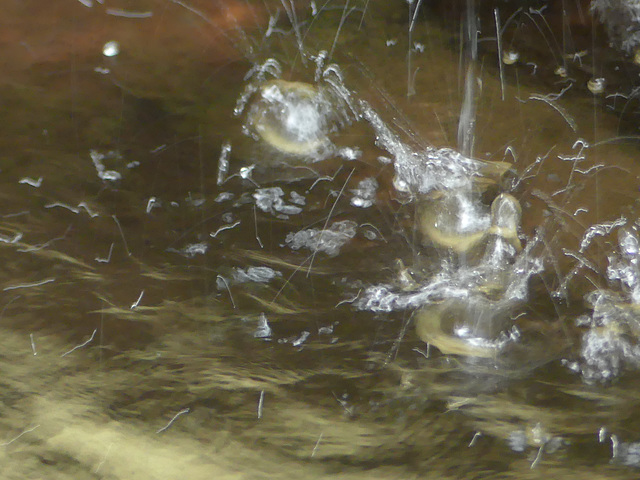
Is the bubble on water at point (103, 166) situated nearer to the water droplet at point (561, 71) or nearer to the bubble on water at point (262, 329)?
the bubble on water at point (262, 329)

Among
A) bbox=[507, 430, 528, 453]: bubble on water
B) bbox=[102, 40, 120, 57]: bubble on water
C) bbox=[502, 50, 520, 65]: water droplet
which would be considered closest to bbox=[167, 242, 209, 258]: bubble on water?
bbox=[102, 40, 120, 57]: bubble on water

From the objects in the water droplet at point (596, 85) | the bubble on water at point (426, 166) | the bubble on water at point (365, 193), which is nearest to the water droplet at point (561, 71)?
the water droplet at point (596, 85)

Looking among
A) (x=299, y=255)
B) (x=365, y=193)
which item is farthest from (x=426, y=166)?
(x=299, y=255)

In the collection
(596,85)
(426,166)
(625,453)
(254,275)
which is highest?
(596,85)

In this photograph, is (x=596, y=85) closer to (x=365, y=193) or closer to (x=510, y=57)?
(x=510, y=57)

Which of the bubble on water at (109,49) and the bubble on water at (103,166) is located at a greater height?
the bubble on water at (109,49)

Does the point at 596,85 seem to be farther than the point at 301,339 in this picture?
Yes

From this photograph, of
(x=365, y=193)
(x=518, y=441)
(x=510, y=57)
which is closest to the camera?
(x=518, y=441)

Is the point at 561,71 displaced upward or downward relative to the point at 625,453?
upward
